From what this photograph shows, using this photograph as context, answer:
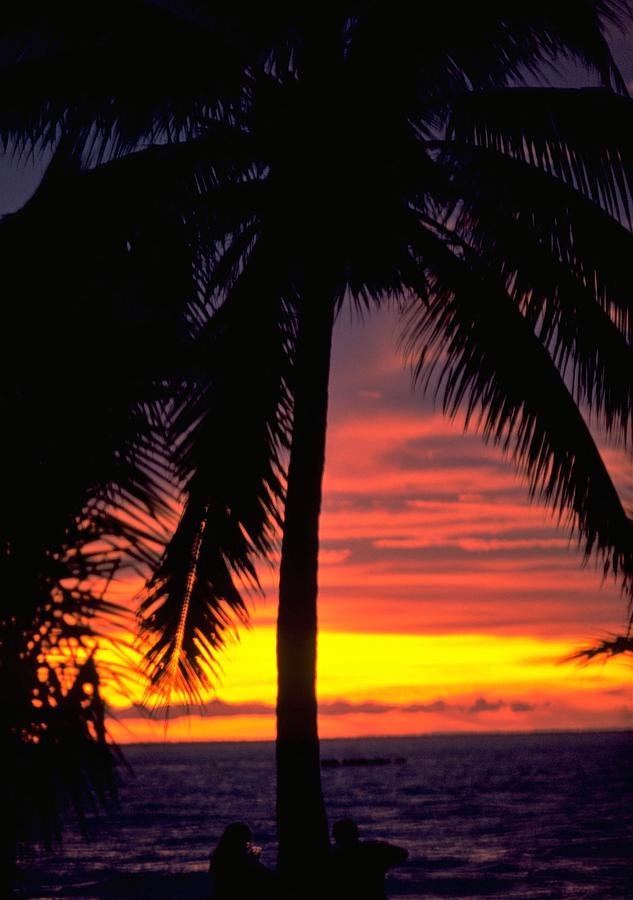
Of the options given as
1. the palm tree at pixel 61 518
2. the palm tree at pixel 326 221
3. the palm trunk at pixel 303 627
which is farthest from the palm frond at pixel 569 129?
the palm tree at pixel 61 518

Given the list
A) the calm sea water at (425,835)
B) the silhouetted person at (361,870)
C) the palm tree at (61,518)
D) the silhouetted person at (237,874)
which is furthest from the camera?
the calm sea water at (425,835)

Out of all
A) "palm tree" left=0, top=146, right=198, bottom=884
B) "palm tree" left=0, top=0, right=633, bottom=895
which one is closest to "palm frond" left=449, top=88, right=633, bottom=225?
"palm tree" left=0, top=0, right=633, bottom=895

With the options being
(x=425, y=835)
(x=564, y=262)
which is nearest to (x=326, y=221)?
(x=564, y=262)

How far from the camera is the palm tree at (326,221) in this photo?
8258mm

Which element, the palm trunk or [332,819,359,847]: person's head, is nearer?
the palm trunk

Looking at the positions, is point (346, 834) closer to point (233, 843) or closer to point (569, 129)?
point (233, 843)

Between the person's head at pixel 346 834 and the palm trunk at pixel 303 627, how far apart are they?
347 mm

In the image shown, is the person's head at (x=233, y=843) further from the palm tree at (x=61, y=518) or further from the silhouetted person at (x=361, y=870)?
the palm tree at (x=61, y=518)

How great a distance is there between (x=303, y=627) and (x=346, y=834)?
63.1 inches

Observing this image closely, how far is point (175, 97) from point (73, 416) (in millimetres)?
4111

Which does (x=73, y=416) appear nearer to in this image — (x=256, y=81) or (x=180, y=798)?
(x=256, y=81)

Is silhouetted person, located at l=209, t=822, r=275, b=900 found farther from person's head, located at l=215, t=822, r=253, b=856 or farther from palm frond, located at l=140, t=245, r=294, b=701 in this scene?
palm frond, located at l=140, t=245, r=294, b=701

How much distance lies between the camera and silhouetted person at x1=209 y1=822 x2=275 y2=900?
811 centimetres

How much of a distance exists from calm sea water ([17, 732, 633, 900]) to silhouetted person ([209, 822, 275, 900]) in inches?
45.0
